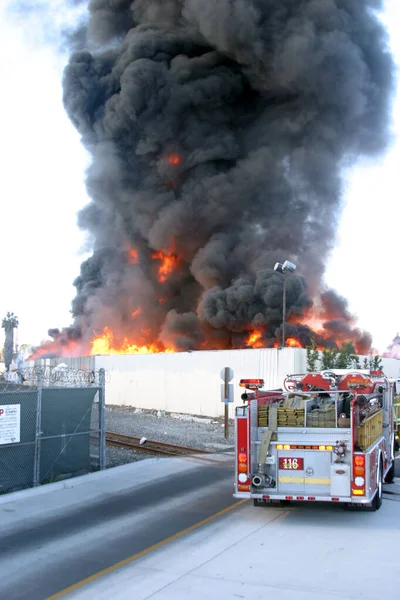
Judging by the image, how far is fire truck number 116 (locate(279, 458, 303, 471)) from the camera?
769 cm

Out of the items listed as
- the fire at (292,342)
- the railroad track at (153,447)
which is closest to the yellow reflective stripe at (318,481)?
the railroad track at (153,447)

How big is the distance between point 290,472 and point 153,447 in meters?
8.11

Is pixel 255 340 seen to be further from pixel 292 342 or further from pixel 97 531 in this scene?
pixel 97 531

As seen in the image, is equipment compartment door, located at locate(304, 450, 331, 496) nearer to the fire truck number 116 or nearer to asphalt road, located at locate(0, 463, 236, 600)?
the fire truck number 116

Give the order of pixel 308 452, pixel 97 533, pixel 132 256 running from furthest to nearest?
pixel 132 256, pixel 308 452, pixel 97 533

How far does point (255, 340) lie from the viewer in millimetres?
35438

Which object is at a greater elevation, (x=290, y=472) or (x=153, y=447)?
(x=290, y=472)

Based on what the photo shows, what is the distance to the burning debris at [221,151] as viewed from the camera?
128 feet

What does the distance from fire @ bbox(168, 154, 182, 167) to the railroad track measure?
3066 centimetres

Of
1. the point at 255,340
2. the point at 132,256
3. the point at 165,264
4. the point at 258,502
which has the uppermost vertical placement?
the point at 132,256

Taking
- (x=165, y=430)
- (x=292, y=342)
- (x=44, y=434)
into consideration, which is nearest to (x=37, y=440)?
(x=44, y=434)

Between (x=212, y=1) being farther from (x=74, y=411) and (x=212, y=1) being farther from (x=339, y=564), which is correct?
(x=339, y=564)

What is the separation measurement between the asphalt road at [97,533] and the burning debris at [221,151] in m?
25.0

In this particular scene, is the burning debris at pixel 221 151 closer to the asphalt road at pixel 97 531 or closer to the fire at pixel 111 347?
the fire at pixel 111 347
